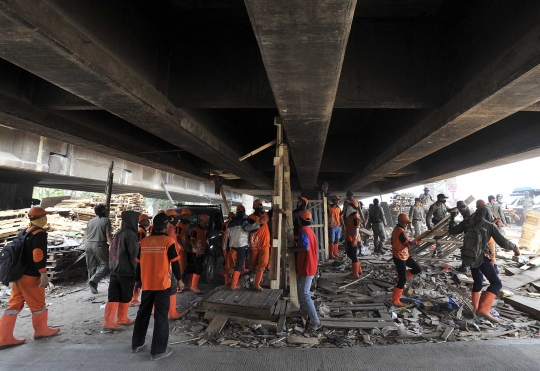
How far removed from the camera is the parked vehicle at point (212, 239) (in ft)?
24.4

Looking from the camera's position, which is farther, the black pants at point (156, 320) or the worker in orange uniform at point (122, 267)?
the worker in orange uniform at point (122, 267)

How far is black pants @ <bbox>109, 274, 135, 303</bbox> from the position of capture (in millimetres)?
4682

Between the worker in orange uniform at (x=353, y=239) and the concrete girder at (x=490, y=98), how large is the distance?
156 inches

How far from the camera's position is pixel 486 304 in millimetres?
5141

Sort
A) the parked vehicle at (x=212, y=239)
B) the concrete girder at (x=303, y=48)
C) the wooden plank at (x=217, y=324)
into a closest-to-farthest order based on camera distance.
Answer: the concrete girder at (x=303, y=48), the wooden plank at (x=217, y=324), the parked vehicle at (x=212, y=239)

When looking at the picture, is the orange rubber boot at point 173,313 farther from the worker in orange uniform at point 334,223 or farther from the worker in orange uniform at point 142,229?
the worker in orange uniform at point 334,223

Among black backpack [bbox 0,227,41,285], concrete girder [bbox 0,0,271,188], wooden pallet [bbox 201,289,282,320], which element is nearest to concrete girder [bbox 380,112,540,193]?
wooden pallet [bbox 201,289,282,320]

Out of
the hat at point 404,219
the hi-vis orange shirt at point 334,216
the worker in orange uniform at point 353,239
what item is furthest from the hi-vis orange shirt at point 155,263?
the hi-vis orange shirt at point 334,216

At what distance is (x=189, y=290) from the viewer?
22.8 feet

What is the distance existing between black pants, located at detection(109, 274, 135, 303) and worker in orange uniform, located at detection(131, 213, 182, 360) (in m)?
1.08

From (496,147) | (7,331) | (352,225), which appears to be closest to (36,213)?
(7,331)

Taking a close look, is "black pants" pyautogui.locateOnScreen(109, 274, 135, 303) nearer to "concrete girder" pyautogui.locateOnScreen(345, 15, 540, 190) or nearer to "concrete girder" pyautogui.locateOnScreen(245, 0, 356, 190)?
"concrete girder" pyautogui.locateOnScreen(245, 0, 356, 190)

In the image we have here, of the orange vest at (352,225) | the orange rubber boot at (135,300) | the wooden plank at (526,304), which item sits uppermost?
the orange vest at (352,225)

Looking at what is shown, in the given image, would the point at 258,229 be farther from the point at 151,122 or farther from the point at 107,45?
the point at 107,45
